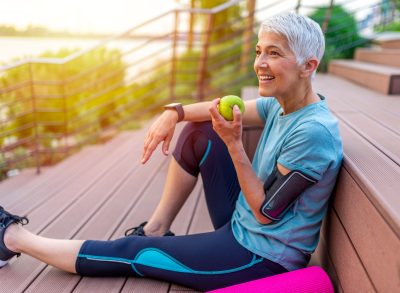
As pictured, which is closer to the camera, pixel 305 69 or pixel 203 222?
pixel 305 69

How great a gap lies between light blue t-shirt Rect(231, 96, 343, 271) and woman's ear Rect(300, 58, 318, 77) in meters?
0.11

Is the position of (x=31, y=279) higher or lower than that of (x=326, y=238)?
lower

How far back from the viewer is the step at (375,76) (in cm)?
338

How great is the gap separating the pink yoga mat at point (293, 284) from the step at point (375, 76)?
7.65ft

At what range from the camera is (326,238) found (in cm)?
163

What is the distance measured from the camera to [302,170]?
136 cm

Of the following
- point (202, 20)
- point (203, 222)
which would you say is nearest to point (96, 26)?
point (202, 20)

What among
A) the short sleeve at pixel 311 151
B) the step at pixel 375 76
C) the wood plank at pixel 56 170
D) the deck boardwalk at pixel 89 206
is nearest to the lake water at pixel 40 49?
the wood plank at pixel 56 170

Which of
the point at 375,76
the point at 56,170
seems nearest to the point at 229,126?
the point at 375,76

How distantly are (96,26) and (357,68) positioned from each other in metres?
7.00

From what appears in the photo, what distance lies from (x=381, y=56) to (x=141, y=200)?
2.89m

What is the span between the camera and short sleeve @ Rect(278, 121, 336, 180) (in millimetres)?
1371

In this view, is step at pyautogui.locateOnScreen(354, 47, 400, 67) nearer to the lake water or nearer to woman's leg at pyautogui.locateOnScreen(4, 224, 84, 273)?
woman's leg at pyautogui.locateOnScreen(4, 224, 84, 273)

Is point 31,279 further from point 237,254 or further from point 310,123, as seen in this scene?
point 310,123
